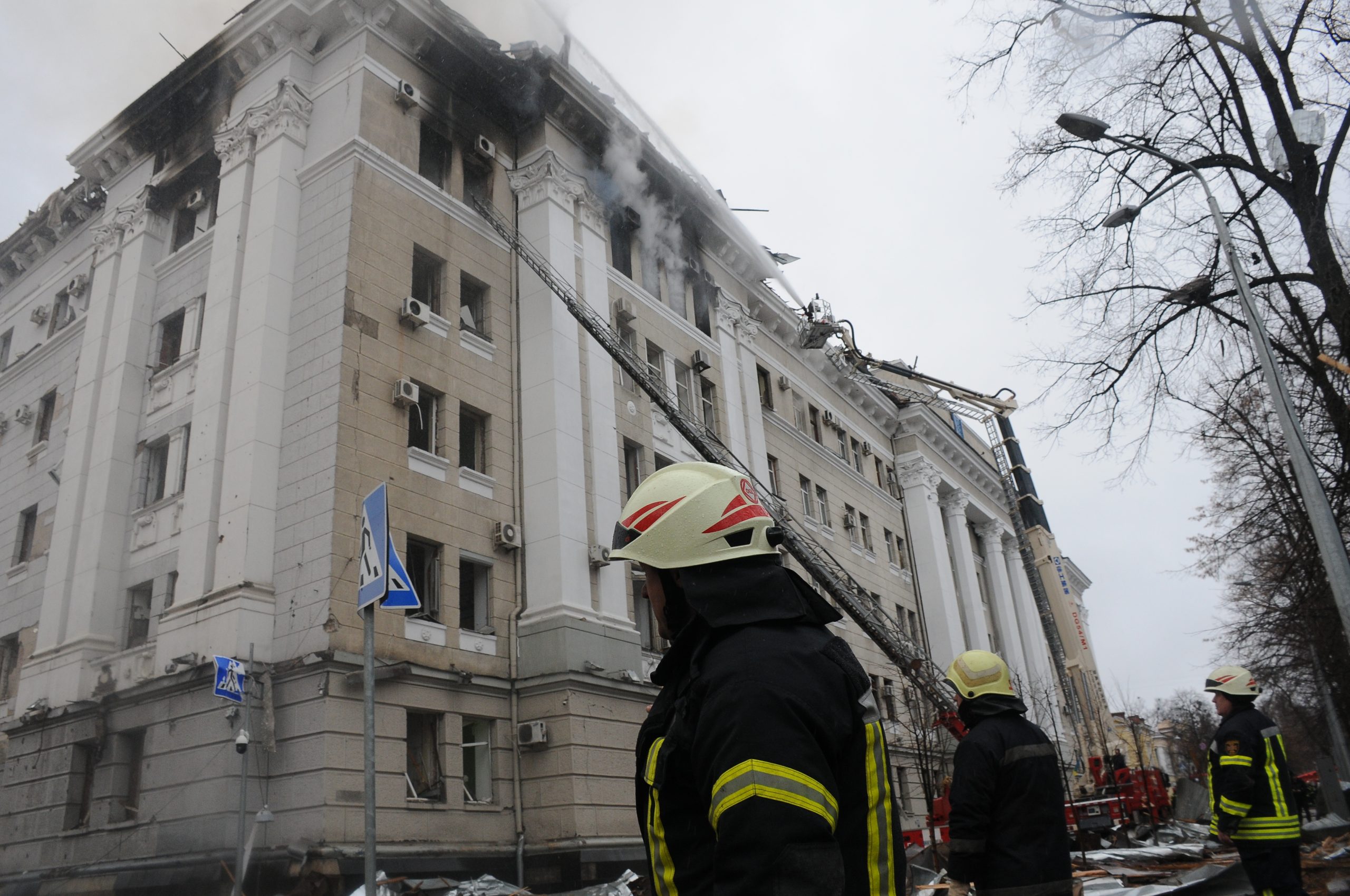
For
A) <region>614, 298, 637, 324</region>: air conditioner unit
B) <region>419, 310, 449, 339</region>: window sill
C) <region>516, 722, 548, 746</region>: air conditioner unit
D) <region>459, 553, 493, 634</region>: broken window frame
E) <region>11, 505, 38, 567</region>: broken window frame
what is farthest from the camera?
<region>614, 298, 637, 324</region>: air conditioner unit

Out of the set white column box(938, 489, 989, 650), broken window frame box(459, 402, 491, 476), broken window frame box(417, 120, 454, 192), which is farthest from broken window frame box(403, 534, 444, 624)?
white column box(938, 489, 989, 650)

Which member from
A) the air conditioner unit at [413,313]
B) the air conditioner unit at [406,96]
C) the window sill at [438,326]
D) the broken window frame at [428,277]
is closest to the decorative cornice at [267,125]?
the air conditioner unit at [406,96]

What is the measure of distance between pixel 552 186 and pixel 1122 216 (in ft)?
39.0

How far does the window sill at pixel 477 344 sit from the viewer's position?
1891 cm

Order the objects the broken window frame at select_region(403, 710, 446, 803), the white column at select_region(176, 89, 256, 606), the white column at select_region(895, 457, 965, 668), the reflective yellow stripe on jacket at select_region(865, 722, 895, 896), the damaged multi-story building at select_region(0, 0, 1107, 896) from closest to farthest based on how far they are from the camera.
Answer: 1. the reflective yellow stripe on jacket at select_region(865, 722, 895, 896)
2. the damaged multi-story building at select_region(0, 0, 1107, 896)
3. the broken window frame at select_region(403, 710, 446, 803)
4. the white column at select_region(176, 89, 256, 606)
5. the white column at select_region(895, 457, 965, 668)

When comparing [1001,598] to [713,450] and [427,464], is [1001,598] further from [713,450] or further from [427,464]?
[427,464]

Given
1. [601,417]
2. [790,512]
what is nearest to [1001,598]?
[790,512]

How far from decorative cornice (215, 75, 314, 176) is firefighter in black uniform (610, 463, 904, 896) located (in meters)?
19.0

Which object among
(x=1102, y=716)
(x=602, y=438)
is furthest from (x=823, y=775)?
(x=1102, y=716)

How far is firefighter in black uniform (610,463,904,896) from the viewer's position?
1.94 meters

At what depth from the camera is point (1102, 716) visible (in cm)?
2772

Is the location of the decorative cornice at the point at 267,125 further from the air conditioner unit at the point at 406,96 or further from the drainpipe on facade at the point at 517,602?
the drainpipe on facade at the point at 517,602

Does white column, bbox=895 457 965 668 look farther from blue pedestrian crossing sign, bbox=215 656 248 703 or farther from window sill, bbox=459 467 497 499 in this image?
blue pedestrian crossing sign, bbox=215 656 248 703

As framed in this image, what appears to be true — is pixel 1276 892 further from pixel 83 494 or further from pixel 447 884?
pixel 83 494
